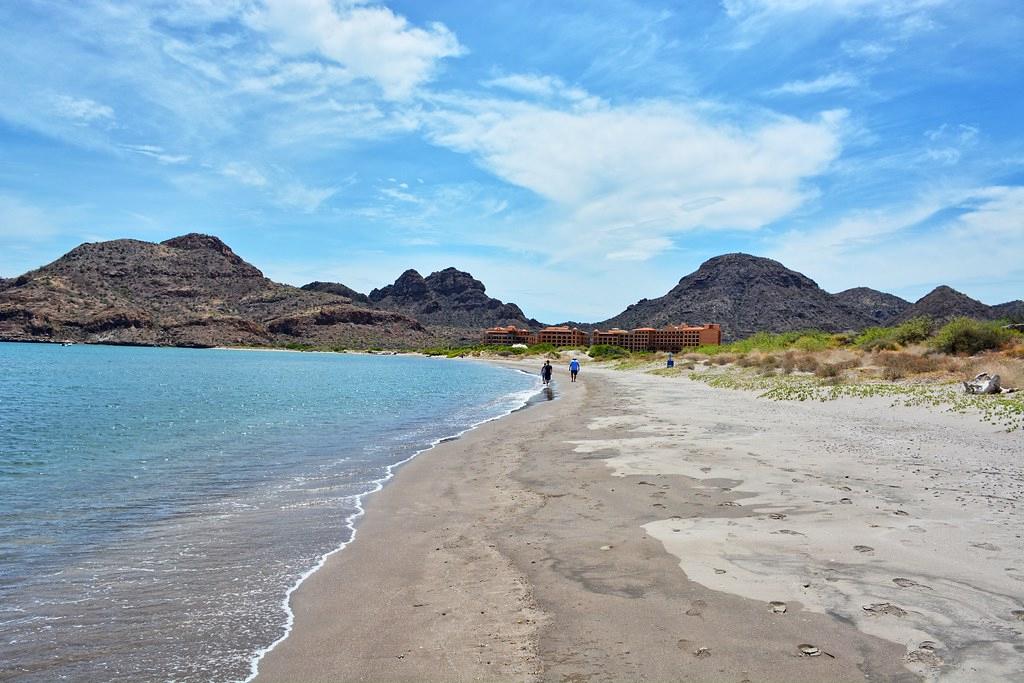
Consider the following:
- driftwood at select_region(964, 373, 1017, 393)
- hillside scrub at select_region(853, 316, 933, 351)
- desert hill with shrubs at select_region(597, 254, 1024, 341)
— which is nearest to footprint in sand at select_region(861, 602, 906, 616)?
driftwood at select_region(964, 373, 1017, 393)

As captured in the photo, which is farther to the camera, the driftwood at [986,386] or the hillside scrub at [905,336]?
the hillside scrub at [905,336]

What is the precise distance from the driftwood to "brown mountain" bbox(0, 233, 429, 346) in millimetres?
164417

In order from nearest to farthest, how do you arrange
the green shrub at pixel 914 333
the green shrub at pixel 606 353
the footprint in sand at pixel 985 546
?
the footprint in sand at pixel 985 546
the green shrub at pixel 914 333
the green shrub at pixel 606 353

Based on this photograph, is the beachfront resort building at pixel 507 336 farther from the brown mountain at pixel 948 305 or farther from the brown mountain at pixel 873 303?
the brown mountain at pixel 948 305

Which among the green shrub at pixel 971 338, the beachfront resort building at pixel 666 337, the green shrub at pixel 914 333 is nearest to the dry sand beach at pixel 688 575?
the green shrub at pixel 971 338

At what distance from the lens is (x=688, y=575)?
5988 mm

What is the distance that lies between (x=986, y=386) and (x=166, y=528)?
22.3 metres

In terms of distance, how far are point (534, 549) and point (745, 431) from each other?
10.7m

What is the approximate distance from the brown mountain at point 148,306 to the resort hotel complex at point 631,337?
1646 inches

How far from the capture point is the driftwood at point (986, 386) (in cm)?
1905

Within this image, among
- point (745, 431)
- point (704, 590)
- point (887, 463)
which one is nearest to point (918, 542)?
point (704, 590)

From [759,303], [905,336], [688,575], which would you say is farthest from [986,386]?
[759,303]

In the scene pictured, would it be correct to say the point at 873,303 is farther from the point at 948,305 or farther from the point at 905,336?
the point at 905,336

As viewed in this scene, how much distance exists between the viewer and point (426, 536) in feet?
27.4
